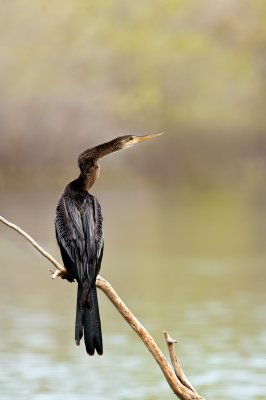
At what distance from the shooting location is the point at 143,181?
52.9m

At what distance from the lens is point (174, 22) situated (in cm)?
6262

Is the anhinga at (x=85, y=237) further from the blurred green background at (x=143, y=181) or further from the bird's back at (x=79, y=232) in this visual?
the blurred green background at (x=143, y=181)

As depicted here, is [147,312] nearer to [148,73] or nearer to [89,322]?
[89,322]

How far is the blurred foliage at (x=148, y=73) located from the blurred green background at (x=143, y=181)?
0.20 feet

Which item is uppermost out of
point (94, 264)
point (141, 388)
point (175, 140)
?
point (175, 140)

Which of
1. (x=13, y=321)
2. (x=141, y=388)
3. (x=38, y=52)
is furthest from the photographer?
(x=38, y=52)

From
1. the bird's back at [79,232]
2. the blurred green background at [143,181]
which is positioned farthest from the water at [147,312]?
the bird's back at [79,232]

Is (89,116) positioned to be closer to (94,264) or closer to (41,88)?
(41,88)

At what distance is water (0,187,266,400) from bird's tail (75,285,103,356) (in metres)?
0.99

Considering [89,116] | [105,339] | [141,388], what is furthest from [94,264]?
[89,116]

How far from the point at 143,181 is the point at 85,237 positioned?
4625 centimetres

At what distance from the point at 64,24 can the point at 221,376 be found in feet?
147

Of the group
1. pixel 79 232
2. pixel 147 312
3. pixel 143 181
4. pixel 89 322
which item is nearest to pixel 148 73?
pixel 143 181

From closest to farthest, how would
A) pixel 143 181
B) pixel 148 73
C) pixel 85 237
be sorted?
pixel 85 237 < pixel 143 181 < pixel 148 73
